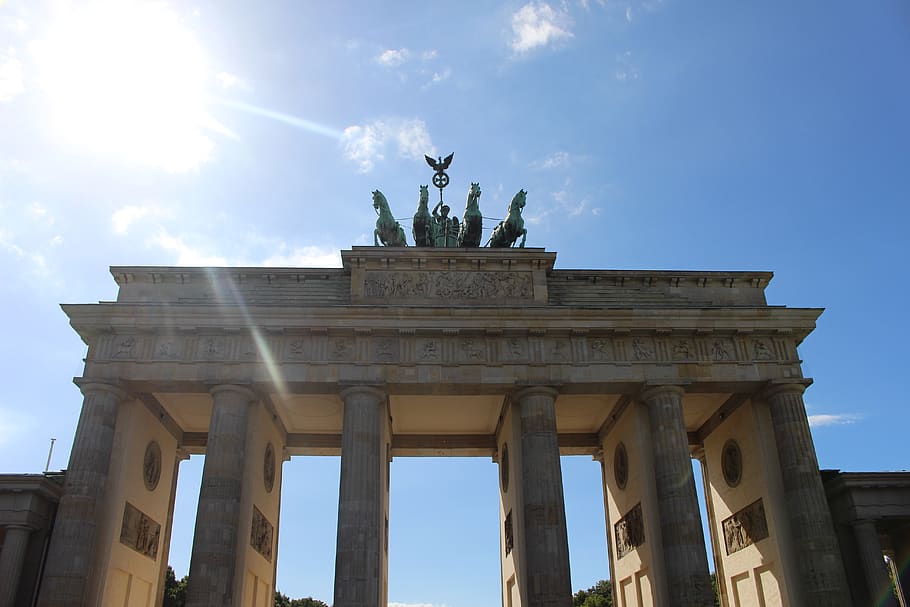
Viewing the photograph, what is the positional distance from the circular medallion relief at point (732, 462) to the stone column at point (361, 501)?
13893 mm

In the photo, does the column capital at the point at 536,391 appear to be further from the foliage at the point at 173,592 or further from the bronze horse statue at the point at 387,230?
the foliage at the point at 173,592

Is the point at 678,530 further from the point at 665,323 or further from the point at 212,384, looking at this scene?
the point at 212,384

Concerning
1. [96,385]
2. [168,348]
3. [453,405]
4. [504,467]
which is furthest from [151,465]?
[504,467]

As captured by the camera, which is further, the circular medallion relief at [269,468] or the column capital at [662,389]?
the circular medallion relief at [269,468]

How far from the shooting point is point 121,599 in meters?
24.5

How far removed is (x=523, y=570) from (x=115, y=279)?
732 inches

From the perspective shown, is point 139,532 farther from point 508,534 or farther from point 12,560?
point 508,534

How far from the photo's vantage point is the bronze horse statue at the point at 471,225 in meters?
29.3

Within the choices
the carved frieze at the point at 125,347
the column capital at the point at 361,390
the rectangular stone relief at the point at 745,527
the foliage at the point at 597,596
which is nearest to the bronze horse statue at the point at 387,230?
the column capital at the point at 361,390

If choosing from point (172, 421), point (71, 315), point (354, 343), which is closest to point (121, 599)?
point (172, 421)

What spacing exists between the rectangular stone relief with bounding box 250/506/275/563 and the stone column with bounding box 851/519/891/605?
2083cm

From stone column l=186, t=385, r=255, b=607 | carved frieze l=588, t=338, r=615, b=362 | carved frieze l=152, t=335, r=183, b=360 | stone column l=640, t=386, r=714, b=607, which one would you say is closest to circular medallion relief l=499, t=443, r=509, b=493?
carved frieze l=588, t=338, r=615, b=362

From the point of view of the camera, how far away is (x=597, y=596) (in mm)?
70312

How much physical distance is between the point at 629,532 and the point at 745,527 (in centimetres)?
434
